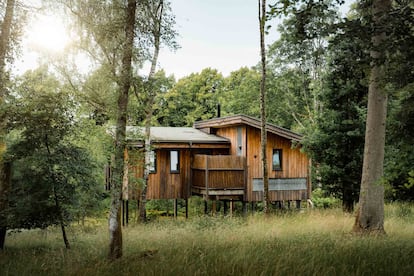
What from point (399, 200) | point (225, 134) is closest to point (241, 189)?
point (225, 134)

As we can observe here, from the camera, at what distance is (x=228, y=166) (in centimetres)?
1900

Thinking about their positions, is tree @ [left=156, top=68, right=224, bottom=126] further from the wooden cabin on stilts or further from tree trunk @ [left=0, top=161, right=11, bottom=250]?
tree trunk @ [left=0, top=161, right=11, bottom=250]

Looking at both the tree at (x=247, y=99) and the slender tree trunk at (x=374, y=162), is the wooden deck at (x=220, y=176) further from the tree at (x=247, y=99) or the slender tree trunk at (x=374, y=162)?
the tree at (x=247, y=99)

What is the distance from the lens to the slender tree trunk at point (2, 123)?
9205 millimetres

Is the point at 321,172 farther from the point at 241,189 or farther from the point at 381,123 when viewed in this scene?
the point at 381,123

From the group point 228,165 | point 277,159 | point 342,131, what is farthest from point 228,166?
point 342,131

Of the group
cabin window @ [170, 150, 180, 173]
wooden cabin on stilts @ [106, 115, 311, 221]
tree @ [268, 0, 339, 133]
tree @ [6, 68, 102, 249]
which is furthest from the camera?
tree @ [268, 0, 339, 133]

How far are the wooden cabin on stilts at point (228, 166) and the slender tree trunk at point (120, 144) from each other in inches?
406

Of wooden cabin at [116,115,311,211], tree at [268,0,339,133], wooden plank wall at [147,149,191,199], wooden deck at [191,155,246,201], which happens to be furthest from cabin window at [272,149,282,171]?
tree at [268,0,339,133]

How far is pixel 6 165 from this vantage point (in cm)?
961

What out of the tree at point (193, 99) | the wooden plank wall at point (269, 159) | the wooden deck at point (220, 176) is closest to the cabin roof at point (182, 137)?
the wooden plank wall at point (269, 159)

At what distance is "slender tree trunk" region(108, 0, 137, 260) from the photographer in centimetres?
786

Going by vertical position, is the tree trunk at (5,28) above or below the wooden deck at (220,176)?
above

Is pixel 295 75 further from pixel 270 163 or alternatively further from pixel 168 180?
pixel 168 180
